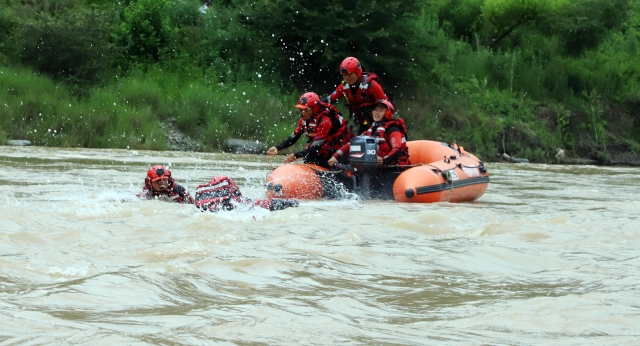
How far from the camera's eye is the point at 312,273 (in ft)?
19.2

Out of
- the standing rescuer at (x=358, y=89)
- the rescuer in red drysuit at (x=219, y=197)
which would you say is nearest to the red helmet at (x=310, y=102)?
the standing rescuer at (x=358, y=89)

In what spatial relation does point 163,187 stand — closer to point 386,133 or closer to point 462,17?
point 386,133

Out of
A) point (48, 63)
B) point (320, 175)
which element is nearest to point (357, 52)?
point (48, 63)

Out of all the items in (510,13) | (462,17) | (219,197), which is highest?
(462,17)

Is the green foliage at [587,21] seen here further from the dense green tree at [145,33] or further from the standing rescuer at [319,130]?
the standing rescuer at [319,130]

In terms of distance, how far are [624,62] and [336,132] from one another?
820 inches

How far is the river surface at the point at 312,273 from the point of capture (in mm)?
4469

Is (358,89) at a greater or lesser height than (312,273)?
greater

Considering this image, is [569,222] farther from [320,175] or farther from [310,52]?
[310,52]

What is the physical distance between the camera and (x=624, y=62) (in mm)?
29609

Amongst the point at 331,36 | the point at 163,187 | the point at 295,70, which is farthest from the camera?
the point at 295,70

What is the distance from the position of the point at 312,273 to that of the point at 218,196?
2590 millimetres

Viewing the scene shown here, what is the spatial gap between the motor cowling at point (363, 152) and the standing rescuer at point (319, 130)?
0.57 m

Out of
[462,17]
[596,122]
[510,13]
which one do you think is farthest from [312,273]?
[462,17]
